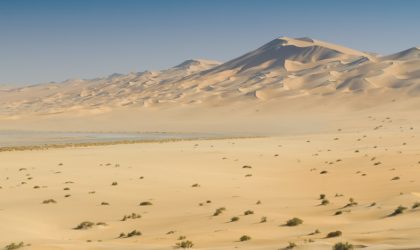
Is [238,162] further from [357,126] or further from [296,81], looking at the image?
[296,81]

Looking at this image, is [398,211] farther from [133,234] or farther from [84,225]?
[84,225]

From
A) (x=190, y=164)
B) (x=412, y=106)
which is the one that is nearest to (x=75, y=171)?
(x=190, y=164)

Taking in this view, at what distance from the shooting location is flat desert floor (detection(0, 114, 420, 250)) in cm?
1698

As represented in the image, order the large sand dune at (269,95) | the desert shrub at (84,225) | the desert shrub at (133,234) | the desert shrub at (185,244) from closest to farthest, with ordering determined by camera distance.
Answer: the desert shrub at (185,244)
the desert shrub at (133,234)
the desert shrub at (84,225)
the large sand dune at (269,95)

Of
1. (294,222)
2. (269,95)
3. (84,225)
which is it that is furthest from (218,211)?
(269,95)

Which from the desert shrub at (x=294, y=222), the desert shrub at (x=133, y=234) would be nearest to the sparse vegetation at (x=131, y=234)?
the desert shrub at (x=133, y=234)

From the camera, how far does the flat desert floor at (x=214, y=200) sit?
669 inches

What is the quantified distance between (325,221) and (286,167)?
22152 mm

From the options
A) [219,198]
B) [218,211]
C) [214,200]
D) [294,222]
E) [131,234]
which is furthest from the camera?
[219,198]

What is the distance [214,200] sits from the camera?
26.7 metres

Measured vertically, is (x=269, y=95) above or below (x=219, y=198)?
A: above

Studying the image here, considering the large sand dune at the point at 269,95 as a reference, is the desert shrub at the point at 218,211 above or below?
below

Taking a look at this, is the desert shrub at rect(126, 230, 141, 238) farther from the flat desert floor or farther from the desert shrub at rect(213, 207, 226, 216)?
the desert shrub at rect(213, 207, 226, 216)

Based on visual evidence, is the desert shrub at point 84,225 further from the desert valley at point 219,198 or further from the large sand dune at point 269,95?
the large sand dune at point 269,95
